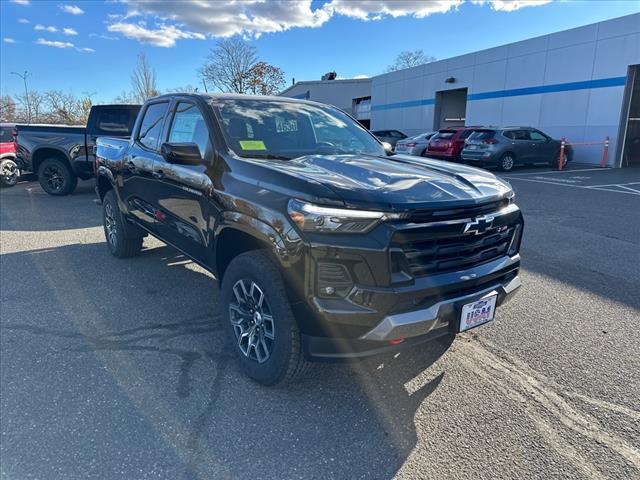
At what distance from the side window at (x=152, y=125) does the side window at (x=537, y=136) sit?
16.0m

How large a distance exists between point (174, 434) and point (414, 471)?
4.41 ft

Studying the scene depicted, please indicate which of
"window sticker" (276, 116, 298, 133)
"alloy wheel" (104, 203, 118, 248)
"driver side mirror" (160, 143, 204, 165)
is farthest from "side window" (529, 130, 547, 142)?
"driver side mirror" (160, 143, 204, 165)

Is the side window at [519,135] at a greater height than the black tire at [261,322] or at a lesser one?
greater

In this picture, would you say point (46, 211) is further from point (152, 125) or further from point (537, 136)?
point (537, 136)

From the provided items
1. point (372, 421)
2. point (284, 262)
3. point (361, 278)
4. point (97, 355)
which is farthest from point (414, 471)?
point (97, 355)

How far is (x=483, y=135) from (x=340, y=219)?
51.8 ft

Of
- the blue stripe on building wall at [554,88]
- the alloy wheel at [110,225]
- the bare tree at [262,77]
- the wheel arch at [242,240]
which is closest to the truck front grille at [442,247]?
the wheel arch at [242,240]

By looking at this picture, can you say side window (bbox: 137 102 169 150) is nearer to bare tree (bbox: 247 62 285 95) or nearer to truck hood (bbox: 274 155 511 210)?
truck hood (bbox: 274 155 511 210)

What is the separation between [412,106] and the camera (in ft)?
102

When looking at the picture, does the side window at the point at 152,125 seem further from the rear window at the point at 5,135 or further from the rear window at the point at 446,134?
the rear window at the point at 446,134

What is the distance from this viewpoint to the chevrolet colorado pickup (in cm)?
243

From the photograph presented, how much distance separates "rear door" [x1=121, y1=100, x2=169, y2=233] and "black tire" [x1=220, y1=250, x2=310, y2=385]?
188 cm

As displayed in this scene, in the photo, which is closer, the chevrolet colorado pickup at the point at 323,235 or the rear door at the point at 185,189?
the chevrolet colorado pickup at the point at 323,235

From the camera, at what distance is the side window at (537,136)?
56.6 feet
